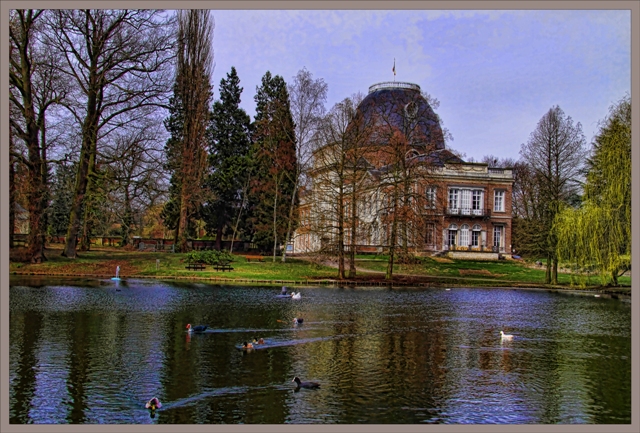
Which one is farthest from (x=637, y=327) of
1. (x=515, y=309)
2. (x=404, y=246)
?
(x=404, y=246)

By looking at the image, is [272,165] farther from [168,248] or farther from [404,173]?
[404,173]

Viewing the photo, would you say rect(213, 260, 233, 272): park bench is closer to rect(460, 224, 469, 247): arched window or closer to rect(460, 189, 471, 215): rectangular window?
rect(460, 224, 469, 247): arched window

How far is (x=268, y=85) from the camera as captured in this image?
189 feet

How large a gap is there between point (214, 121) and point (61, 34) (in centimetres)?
2147

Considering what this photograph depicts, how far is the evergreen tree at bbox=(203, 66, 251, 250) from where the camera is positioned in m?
54.8

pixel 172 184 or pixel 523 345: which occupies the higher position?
pixel 172 184

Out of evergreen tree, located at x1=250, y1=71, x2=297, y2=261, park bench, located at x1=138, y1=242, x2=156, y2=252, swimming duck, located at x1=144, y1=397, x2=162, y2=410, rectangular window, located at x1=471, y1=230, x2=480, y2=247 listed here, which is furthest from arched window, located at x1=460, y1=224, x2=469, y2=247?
swimming duck, located at x1=144, y1=397, x2=162, y2=410

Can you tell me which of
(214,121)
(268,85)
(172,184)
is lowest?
(172,184)

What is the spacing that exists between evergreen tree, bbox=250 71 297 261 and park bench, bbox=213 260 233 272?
6.75 meters

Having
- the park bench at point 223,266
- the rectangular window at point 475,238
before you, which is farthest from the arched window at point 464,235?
the park bench at point 223,266

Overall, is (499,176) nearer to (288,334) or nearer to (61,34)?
(61,34)

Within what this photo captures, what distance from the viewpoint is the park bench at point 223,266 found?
3678 centimetres

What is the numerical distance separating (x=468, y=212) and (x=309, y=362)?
48592 millimetres

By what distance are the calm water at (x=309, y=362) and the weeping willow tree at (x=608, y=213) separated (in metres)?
6.42
